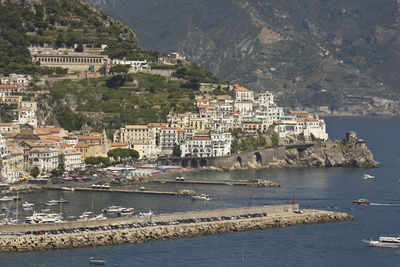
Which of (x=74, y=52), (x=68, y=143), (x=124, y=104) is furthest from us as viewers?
(x=74, y=52)

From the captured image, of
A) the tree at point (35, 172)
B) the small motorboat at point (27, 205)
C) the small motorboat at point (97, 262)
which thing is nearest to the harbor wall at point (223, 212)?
the small motorboat at point (97, 262)

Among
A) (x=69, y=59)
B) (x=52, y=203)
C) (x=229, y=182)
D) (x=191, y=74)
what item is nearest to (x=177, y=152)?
(x=229, y=182)

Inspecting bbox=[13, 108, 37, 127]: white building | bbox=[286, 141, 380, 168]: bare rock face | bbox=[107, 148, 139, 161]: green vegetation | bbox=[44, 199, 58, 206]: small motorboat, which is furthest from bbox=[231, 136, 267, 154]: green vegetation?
bbox=[44, 199, 58, 206]: small motorboat

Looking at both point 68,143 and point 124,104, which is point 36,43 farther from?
point 68,143

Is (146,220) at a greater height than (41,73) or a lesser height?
lesser

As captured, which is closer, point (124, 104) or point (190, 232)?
point (190, 232)

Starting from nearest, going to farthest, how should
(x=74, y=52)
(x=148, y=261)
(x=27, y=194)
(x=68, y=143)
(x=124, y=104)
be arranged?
(x=148, y=261), (x=27, y=194), (x=68, y=143), (x=124, y=104), (x=74, y=52)

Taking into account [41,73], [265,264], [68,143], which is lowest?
[265,264]

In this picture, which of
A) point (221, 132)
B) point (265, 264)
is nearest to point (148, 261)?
point (265, 264)
